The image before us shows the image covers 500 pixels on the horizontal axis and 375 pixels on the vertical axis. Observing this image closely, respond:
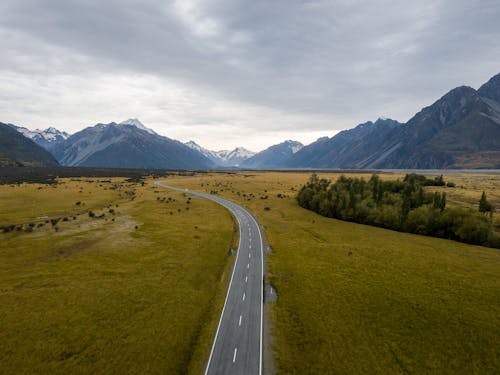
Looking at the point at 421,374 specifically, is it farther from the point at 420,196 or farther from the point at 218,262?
the point at 420,196

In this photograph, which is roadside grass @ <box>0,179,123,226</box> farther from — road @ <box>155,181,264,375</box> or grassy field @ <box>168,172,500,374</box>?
grassy field @ <box>168,172,500,374</box>

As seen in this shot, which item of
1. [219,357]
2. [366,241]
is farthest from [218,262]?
[366,241]

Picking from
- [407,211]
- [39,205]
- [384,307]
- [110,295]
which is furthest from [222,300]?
[39,205]

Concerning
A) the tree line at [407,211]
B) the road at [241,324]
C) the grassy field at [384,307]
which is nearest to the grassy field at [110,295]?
the road at [241,324]

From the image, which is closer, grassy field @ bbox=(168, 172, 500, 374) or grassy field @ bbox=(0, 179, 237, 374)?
grassy field @ bbox=(0, 179, 237, 374)

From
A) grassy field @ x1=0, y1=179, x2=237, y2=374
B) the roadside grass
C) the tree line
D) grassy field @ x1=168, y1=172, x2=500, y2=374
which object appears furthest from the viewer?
the roadside grass

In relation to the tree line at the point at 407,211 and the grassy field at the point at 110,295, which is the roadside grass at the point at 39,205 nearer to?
the grassy field at the point at 110,295

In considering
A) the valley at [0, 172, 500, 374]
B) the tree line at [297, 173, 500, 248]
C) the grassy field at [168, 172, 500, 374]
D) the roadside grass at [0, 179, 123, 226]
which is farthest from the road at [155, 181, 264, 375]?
the roadside grass at [0, 179, 123, 226]
